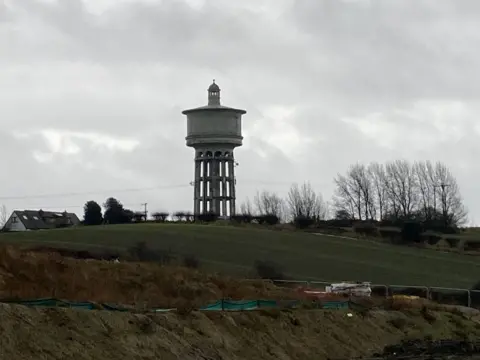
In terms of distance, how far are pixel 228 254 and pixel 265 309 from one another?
44582 millimetres

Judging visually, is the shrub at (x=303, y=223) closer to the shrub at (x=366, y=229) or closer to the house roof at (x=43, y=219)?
the shrub at (x=366, y=229)

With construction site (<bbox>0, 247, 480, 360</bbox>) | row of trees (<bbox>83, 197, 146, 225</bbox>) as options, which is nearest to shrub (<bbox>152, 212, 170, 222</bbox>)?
row of trees (<bbox>83, 197, 146, 225</bbox>)

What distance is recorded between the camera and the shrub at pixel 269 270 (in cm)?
6959

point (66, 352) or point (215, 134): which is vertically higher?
point (215, 134)

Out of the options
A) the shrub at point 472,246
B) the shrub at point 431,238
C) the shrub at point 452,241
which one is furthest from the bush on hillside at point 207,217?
the shrub at point 472,246

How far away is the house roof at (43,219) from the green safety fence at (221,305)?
3317 inches

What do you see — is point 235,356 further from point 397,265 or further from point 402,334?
point 397,265

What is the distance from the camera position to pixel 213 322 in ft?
108

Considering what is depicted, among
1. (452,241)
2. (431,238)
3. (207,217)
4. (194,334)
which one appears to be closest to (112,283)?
(194,334)

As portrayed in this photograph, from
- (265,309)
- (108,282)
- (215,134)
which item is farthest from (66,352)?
(215,134)

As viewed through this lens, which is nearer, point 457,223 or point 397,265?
point 397,265

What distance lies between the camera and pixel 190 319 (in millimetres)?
31953

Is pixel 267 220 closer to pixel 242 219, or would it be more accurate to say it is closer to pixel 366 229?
pixel 242 219

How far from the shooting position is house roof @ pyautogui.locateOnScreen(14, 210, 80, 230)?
125 m
